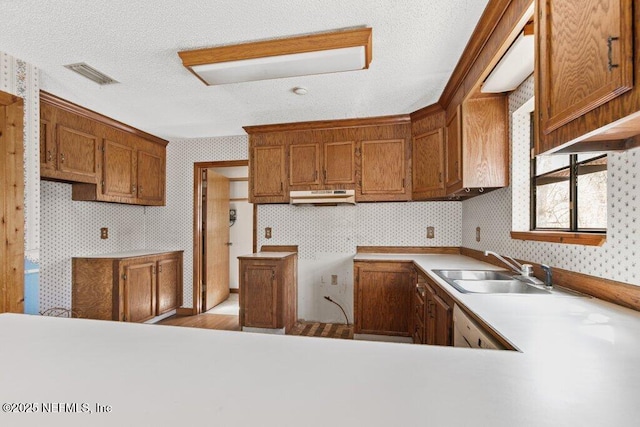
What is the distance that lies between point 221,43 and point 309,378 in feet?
6.89

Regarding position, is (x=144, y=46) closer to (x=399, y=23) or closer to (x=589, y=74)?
(x=399, y=23)

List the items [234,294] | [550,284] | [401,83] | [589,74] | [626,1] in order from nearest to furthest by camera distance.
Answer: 1. [626,1]
2. [589,74]
3. [550,284]
4. [401,83]
5. [234,294]

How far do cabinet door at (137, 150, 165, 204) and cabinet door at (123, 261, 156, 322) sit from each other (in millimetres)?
888

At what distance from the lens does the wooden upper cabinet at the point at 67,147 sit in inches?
106

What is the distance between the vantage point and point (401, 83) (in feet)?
8.30

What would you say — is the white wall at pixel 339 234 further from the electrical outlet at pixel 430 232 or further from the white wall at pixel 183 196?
the white wall at pixel 183 196

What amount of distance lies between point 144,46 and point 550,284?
9.47ft

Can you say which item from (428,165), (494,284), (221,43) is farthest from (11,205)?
(428,165)

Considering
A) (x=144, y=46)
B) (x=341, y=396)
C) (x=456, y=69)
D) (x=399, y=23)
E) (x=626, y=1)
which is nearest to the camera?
(x=341, y=396)

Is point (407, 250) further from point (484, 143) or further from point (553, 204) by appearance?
point (553, 204)

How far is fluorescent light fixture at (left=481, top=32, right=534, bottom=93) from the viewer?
5.24ft

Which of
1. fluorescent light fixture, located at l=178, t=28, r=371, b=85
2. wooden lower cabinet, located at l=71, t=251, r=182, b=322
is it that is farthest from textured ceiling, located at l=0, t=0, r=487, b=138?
wooden lower cabinet, located at l=71, t=251, r=182, b=322

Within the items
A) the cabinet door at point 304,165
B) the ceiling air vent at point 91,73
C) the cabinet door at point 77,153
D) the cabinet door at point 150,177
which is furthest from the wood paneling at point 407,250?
the cabinet door at point 77,153

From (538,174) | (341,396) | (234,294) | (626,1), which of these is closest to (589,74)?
(626,1)
